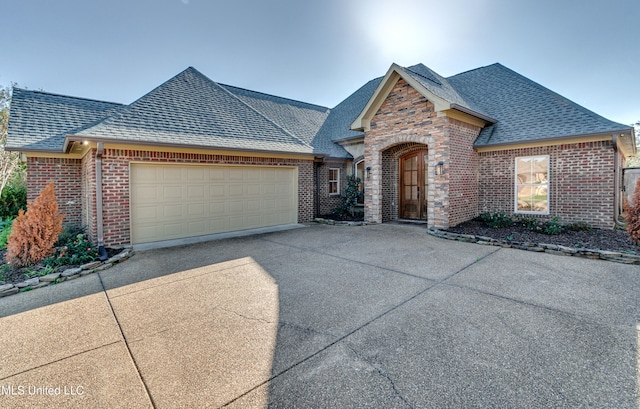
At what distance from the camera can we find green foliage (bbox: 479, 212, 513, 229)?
9212 millimetres

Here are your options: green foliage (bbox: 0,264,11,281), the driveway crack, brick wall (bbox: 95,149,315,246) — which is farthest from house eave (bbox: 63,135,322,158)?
the driveway crack

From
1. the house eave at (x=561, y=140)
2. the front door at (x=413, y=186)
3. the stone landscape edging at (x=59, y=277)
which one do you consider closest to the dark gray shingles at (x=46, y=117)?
the stone landscape edging at (x=59, y=277)

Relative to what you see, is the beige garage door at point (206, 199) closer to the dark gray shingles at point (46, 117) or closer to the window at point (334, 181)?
the window at point (334, 181)

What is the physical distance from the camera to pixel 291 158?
36.1ft

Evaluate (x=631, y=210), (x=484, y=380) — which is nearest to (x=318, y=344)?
(x=484, y=380)

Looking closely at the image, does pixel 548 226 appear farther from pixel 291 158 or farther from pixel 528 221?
pixel 291 158

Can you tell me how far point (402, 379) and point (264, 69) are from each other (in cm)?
1516

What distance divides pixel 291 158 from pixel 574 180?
9102 millimetres

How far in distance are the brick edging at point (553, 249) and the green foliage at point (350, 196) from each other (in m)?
4.67

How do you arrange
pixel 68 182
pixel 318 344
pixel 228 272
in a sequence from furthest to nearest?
pixel 68 182, pixel 228 272, pixel 318 344

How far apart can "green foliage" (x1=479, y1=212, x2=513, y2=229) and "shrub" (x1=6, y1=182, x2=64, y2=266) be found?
39.0 ft

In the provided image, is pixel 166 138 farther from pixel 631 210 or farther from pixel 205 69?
pixel 631 210

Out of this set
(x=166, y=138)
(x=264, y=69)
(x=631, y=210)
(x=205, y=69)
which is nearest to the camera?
(x=631, y=210)

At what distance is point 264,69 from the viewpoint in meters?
14.6
